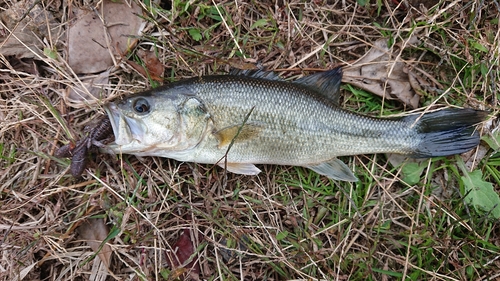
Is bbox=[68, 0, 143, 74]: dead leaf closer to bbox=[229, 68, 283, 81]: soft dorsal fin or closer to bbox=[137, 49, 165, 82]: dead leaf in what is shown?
bbox=[137, 49, 165, 82]: dead leaf

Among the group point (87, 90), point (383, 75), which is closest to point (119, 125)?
point (87, 90)

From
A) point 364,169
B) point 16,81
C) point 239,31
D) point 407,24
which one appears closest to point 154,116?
point 239,31

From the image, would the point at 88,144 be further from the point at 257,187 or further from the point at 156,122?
the point at 257,187

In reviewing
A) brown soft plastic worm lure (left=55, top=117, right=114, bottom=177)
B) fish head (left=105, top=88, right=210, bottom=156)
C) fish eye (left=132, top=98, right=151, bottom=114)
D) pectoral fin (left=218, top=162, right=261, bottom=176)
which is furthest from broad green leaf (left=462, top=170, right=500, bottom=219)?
brown soft plastic worm lure (left=55, top=117, right=114, bottom=177)

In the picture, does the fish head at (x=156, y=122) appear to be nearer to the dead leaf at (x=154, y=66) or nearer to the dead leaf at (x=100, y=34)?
the dead leaf at (x=154, y=66)

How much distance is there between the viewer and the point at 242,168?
353cm

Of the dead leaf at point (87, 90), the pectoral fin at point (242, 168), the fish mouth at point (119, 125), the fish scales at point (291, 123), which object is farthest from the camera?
the dead leaf at point (87, 90)

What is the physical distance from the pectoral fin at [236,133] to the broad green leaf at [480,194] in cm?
205

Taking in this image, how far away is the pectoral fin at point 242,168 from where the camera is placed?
3514 mm

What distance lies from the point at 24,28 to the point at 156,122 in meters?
1.76

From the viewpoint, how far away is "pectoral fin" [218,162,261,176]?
351 cm

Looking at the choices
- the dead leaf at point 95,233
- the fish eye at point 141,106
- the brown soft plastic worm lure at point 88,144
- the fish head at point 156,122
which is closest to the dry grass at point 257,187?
the dead leaf at point 95,233

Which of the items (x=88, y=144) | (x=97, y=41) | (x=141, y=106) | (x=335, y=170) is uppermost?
(x=97, y=41)

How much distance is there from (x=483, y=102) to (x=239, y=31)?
8.07ft
